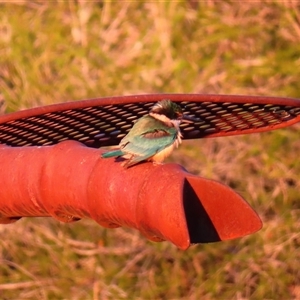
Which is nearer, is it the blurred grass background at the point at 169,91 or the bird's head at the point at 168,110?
the bird's head at the point at 168,110

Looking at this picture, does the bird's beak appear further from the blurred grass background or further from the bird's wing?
the blurred grass background

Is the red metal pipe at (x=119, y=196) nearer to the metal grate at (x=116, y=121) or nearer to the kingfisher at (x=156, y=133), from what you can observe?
the metal grate at (x=116, y=121)

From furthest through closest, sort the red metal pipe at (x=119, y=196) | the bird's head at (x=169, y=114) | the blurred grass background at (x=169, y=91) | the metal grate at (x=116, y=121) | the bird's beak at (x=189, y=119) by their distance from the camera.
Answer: the blurred grass background at (x=169, y=91) < the bird's head at (x=169, y=114) < the bird's beak at (x=189, y=119) < the metal grate at (x=116, y=121) < the red metal pipe at (x=119, y=196)

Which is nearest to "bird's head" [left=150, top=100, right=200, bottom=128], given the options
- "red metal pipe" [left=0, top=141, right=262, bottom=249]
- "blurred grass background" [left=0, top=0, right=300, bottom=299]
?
"red metal pipe" [left=0, top=141, right=262, bottom=249]

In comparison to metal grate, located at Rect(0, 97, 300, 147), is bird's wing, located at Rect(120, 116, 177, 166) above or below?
below

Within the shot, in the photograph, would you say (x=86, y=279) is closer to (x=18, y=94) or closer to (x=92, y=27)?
(x=18, y=94)

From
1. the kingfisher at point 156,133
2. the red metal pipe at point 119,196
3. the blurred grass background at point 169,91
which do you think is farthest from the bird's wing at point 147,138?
the blurred grass background at point 169,91

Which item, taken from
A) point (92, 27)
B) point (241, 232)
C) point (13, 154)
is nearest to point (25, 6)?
point (92, 27)
